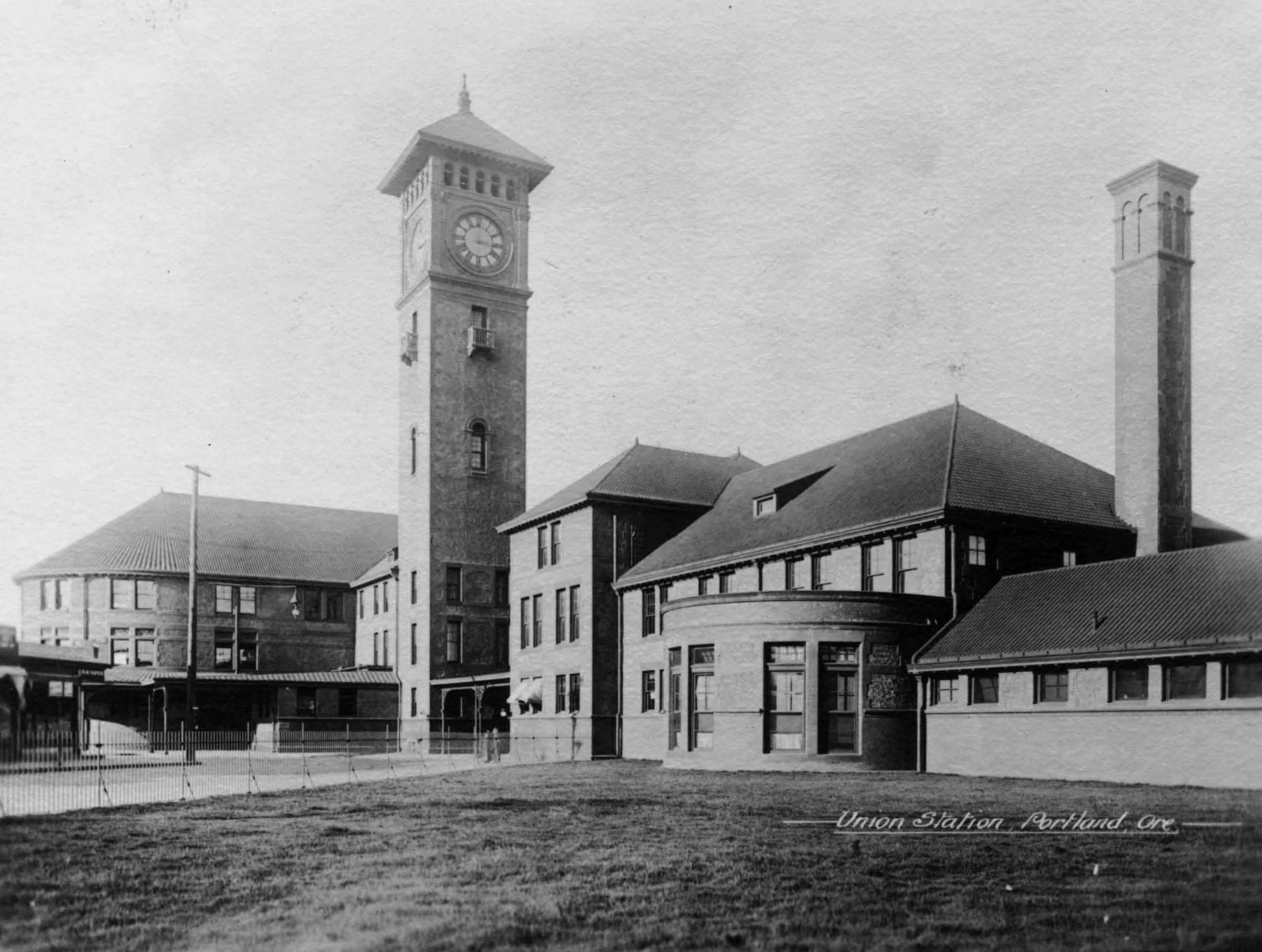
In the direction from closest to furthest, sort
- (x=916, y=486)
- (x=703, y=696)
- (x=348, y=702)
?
(x=703, y=696), (x=916, y=486), (x=348, y=702)

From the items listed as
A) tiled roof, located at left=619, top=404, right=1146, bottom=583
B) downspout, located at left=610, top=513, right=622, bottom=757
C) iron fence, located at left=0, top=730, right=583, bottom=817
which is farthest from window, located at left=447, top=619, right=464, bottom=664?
tiled roof, located at left=619, top=404, right=1146, bottom=583

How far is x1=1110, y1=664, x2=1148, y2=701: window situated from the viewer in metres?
25.7

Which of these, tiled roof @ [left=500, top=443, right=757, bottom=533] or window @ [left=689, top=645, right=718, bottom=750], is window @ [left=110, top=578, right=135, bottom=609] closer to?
tiled roof @ [left=500, top=443, right=757, bottom=533]

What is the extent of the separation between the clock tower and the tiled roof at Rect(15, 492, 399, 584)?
16.6 metres

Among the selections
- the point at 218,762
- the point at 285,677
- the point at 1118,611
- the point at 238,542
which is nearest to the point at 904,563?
the point at 1118,611

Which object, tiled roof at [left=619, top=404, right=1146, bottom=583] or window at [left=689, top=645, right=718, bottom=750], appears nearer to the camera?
window at [left=689, top=645, right=718, bottom=750]

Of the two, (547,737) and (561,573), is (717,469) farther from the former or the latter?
(547,737)

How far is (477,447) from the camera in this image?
182ft

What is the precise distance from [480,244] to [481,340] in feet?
14.2

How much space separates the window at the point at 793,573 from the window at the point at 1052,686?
405 inches

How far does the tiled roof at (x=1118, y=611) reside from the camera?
957 inches

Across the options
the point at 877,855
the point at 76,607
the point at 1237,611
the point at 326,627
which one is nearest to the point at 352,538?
the point at 326,627

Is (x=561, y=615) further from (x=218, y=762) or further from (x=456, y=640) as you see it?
(x=218, y=762)

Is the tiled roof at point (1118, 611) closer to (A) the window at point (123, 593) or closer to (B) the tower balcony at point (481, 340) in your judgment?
(B) the tower balcony at point (481, 340)
